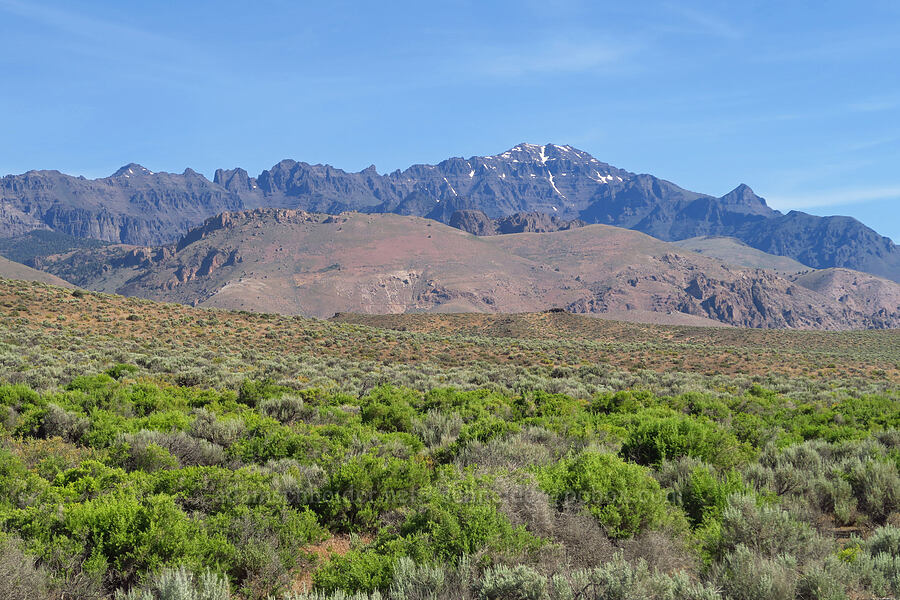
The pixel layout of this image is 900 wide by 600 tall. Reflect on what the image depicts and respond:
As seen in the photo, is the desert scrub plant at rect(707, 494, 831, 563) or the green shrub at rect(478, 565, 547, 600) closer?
the green shrub at rect(478, 565, 547, 600)

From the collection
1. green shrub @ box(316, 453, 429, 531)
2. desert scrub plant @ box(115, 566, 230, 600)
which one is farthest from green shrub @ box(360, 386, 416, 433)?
desert scrub plant @ box(115, 566, 230, 600)

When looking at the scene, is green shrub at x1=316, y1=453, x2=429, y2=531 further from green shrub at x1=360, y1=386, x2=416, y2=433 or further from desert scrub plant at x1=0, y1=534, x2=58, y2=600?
green shrub at x1=360, y1=386, x2=416, y2=433

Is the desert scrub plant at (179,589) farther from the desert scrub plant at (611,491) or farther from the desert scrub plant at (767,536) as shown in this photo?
the desert scrub plant at (767,536)

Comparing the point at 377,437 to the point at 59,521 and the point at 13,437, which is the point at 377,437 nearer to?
the point at 59,521

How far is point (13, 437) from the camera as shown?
909cm

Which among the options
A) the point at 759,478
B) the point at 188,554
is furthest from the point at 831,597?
the point at 188,554

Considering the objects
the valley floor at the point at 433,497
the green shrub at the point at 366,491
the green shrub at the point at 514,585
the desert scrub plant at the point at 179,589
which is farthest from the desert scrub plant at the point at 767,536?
the desert scrub plant at the point at 179,589

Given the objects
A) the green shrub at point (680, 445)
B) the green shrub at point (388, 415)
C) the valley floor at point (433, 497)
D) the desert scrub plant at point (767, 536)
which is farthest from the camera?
the green shrub at point (388, 415)

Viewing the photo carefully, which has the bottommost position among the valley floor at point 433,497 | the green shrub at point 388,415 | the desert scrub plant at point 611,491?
the green shrub at point 388,415

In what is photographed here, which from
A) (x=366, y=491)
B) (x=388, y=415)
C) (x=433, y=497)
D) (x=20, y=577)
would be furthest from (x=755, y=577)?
(x=388, y=415)

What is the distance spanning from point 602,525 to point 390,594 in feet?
7.94

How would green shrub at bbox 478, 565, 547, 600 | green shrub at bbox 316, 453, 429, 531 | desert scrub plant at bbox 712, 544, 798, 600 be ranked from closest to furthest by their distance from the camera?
desert scrub plant at bbox 712, 544, 798, 600, green shrub at bbox 478, 565, 547, 600, green shrub at bbox 316, 453, 429, 531

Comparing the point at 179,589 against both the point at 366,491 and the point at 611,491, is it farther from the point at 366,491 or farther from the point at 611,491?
the point at 611,491

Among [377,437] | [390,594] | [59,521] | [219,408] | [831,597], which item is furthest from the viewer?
[219,408]
